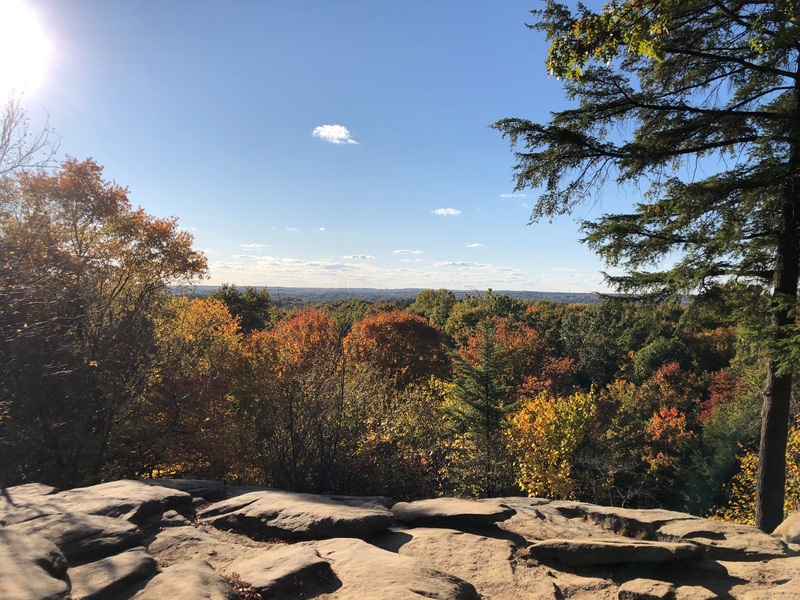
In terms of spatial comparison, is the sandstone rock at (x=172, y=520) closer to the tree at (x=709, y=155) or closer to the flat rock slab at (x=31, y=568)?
the flat rock slab at (x=31, y=568)

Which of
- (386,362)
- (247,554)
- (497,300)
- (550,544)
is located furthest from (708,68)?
(497,300)

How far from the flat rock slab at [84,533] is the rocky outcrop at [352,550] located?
0.05ft

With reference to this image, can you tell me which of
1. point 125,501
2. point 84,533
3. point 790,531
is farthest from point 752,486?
point 84,533

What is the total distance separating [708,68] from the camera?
7.92 m

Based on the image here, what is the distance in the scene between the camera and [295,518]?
5.94 m

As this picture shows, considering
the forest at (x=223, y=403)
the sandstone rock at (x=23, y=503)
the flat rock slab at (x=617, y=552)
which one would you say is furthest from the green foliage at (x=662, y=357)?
the sandstone rock at (x=23, y=503)

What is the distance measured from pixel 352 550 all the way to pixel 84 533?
2.97 meters

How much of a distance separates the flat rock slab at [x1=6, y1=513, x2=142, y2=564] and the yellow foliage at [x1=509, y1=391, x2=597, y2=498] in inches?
631

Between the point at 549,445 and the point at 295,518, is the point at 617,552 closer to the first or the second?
the point at 295,518

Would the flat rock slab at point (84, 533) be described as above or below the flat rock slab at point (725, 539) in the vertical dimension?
above

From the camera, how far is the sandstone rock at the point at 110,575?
3824 mm

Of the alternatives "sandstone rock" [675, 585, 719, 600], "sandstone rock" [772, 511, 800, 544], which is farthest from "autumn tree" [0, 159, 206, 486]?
"sandstone rock" [772, 511, 800, 544]

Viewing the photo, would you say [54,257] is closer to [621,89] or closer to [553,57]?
[553,57]

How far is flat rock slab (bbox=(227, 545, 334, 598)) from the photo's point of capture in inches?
164
